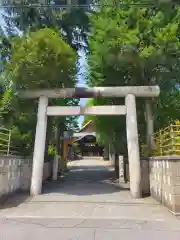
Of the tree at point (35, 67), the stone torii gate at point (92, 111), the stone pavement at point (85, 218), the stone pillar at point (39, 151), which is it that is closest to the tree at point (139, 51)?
the stone torii gate at point (92, 111)

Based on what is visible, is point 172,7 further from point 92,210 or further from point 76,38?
point 92,210

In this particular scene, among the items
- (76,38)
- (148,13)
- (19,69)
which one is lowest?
(19,69)

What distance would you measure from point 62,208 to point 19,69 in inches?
215

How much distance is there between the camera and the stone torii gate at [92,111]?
1068cm

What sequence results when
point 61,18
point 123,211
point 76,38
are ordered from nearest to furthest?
point 123,211 → point 61,18 → point 76,38

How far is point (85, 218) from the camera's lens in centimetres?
681

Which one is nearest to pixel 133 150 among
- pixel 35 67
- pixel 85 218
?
pixel 85 218

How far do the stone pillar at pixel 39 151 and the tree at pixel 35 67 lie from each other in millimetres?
884

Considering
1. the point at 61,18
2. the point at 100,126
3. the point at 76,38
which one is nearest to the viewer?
the point at 100,126

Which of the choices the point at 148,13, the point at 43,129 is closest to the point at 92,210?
the point at 43,129

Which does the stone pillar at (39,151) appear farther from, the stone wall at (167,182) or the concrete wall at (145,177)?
the stone wall at (167,182)

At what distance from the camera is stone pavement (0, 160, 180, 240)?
5449 millimetres

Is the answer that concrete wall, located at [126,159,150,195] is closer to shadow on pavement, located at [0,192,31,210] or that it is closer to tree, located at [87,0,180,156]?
tree, located at [87,0,180,156]

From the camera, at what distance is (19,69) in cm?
1087
